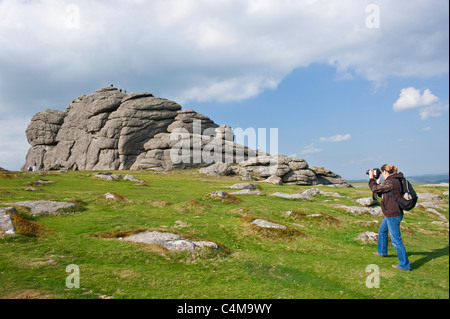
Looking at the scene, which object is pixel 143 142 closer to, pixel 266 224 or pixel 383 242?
pixel 266 224

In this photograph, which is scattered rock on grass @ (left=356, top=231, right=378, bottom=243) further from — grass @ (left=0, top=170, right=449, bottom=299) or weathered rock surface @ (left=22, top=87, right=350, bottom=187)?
weathered rock surface @ (left=22, top=87, right=350, bottom=187)

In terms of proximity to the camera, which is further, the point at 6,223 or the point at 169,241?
the point at 6,223

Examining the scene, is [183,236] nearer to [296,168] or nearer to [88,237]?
[88,237]

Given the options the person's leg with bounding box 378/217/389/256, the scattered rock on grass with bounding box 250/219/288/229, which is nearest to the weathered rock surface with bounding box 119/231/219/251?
the scattered rock on grass with bounding box 250/219/288/229

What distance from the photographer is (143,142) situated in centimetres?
11319

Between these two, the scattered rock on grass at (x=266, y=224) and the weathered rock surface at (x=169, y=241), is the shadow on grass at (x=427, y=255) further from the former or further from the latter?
the weathered rock surface at (x=169, y=241)

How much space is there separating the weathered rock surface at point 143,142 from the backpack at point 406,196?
231 ft

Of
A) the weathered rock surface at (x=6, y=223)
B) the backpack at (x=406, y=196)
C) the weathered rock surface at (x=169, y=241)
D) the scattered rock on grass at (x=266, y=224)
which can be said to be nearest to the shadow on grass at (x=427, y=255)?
the backpack at (x=406, y=196)

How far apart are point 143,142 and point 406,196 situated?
351ft

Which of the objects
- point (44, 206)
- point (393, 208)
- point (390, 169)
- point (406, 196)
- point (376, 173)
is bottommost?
point (44, 206)

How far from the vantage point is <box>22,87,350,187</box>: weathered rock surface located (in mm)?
99438

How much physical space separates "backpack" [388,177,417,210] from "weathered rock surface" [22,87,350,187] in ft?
231

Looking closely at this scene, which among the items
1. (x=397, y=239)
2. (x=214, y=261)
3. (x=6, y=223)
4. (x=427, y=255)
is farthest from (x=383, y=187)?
(x=6, y=223)
